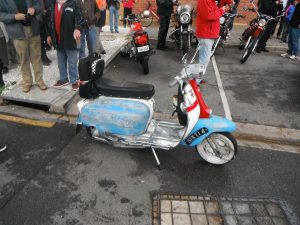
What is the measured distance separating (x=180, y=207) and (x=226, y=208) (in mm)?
510

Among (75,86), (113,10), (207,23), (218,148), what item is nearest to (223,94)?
(207,23)

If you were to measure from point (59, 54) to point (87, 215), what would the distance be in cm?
349

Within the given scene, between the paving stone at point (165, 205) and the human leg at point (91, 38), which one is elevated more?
the human leg at point (91, 38)

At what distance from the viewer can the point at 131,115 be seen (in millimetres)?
3701

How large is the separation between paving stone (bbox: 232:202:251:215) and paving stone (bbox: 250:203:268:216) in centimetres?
5

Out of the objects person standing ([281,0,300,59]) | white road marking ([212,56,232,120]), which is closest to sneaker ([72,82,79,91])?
white road marking ([212,56,232,120])

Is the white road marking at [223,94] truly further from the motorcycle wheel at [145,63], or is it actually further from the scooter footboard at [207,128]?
the motorcycle wheel at [145,63]

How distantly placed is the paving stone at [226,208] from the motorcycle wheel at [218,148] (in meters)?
0.70

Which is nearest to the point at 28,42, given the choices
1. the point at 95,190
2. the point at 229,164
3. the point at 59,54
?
the point at 59,54

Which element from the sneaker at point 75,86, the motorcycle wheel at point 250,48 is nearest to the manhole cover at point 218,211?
the sneaker at point 75,86

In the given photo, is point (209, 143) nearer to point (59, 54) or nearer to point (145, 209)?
point (145, 209)

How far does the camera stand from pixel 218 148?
12.2 feet

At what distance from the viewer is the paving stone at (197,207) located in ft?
10.0

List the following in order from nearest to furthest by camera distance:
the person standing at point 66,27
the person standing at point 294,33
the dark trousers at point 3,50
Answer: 1. the person standing at point 66,27
2. the dark trousers at point 3,50
3. the person standing at point 294,33
